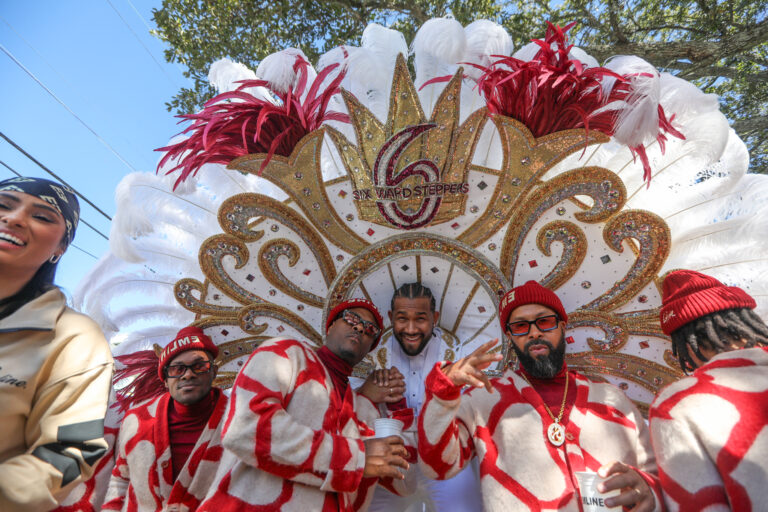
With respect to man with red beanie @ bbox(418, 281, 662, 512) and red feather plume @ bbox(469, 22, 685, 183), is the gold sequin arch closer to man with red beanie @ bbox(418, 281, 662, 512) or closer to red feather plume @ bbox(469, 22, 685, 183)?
red feather plume @ bbox(469, 22, 685, 183)

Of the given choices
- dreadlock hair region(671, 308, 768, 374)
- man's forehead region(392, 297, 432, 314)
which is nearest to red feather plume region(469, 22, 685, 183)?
dreadlock hair region(671, 308, 768, 374)

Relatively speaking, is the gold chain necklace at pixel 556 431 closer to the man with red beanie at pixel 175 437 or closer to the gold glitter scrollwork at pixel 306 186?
the gold glitter scrollwork at pixel 306 186

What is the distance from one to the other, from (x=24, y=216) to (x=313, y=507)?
1.50 meters

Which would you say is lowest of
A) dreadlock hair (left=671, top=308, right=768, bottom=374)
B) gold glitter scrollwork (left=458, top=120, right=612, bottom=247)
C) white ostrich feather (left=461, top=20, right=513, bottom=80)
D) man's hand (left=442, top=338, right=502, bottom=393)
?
man's hand (left=442, top=338, right=502, bottom=393)

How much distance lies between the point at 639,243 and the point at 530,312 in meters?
0.67

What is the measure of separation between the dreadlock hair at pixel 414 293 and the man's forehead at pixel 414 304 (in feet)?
0.04

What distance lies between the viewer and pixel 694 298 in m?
2.00

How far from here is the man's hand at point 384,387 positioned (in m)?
2.52

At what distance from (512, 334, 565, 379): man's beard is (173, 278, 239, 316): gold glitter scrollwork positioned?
164 cm

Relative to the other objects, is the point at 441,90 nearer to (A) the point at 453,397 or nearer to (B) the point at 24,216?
(A) the point at 453,397

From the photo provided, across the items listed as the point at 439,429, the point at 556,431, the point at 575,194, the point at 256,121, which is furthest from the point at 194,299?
the point at 575,194

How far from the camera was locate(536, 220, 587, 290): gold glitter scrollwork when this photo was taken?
8.08 feet

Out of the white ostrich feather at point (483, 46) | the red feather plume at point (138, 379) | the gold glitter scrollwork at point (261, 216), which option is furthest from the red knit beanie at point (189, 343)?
the white ostrich feather at point (483, 46)

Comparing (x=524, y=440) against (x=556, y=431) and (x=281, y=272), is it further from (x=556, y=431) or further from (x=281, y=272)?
(x=281, y=272)
